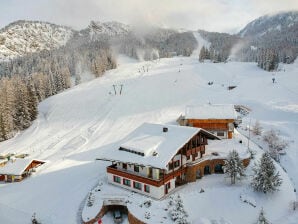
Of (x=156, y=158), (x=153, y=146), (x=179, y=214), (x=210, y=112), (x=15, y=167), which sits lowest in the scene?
(x=15, y=167)

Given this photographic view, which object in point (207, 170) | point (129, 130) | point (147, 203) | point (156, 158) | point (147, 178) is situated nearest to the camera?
point (147, 203)

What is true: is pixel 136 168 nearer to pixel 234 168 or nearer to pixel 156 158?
pixel 156 158

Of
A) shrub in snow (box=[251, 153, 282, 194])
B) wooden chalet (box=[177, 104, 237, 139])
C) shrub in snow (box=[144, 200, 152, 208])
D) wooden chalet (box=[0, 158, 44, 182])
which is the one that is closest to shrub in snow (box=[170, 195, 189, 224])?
shrub in snow (box=[144, 200, 152, 208])

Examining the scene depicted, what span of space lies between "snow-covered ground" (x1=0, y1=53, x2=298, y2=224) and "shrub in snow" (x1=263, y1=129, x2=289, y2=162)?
1.22m

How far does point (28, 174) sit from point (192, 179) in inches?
986

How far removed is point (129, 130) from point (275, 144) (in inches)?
1169

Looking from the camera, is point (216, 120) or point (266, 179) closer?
point (266, 179)

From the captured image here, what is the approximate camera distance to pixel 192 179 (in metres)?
40.7

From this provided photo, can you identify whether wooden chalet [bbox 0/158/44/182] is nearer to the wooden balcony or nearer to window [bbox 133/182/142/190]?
the wooden balcony

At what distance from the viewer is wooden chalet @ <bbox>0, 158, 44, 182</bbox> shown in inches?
1885

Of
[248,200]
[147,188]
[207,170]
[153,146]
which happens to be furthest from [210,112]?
[147,188]

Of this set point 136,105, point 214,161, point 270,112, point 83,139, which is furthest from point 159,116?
point 214,161

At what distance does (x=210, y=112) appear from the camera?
5322cm

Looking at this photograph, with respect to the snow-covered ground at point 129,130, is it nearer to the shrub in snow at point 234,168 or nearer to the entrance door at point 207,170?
the entrance door at point 207,170
